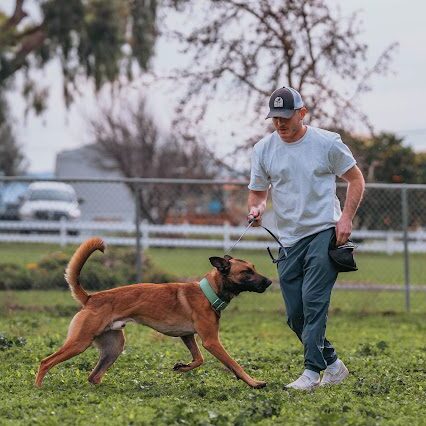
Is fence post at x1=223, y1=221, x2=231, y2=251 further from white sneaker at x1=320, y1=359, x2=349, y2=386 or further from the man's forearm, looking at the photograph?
white sneaker at x1=320, y1=359, x2=349, y2=386

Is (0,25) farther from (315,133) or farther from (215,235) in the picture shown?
(315,133)

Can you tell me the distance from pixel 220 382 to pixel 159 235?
874 centimetres

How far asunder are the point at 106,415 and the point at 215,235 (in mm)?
11406

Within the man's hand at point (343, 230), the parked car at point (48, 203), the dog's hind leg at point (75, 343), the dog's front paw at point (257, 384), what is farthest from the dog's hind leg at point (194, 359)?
the parked car at point (48, 203)

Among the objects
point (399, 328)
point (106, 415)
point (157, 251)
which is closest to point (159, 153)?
point (157, 251)

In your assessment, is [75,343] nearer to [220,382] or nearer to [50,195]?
[220,382]

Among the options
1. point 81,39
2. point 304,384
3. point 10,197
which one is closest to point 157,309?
point 304,384

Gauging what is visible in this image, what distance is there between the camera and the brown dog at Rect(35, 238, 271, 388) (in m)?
6.63

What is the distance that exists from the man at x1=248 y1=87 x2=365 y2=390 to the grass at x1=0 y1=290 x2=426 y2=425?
45cm

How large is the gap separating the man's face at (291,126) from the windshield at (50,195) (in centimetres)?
1375

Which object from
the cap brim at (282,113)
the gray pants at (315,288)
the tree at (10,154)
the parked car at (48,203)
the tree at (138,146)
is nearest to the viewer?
the cap brim at (282,113)

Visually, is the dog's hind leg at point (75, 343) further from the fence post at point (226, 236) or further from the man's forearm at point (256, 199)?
the fence post at point (226, 236)

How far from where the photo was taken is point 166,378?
700 centimetres

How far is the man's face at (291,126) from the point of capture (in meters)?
6.45
